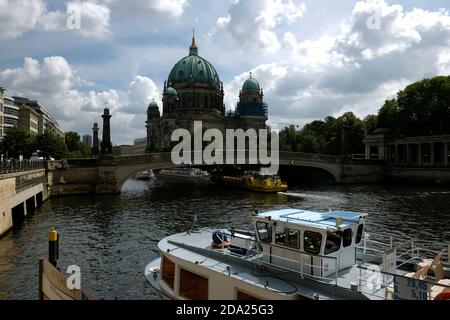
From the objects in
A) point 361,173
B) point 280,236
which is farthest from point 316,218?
point 361,173

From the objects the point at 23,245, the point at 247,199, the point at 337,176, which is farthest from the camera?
the point at 337,176

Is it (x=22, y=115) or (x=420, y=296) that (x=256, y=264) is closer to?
(x=420, y=296)

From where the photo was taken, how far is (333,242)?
1374 cm

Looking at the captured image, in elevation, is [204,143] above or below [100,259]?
above

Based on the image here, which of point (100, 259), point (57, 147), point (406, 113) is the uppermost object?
point (406, 113)

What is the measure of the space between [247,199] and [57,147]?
2094 inches

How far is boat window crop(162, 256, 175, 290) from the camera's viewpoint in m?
15.6

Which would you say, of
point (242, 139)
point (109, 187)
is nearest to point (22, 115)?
point (242, 139)

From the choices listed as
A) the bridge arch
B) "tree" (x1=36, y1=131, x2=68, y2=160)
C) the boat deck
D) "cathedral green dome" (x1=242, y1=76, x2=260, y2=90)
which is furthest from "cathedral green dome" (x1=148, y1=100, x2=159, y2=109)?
the boat deck

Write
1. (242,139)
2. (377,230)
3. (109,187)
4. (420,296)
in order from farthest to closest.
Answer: (242,139) → (109,187) → (377,230) → (420,296)

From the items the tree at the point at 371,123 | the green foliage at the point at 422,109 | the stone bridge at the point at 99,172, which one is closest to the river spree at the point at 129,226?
the stone bridge at the point at 99,172

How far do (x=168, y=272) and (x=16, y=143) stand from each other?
72.6m

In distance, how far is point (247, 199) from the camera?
54.1m

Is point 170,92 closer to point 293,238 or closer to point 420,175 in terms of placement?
point 420,175
